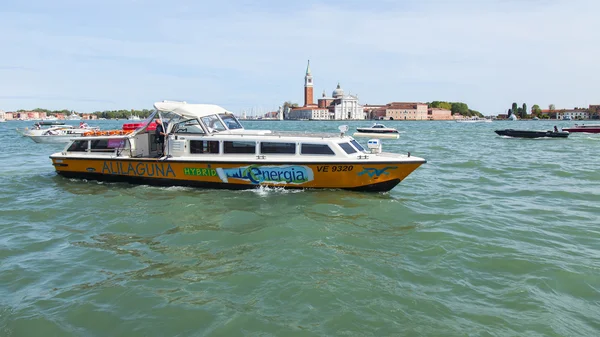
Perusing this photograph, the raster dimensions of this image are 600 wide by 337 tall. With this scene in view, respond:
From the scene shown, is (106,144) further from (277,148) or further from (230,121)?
(277,148)

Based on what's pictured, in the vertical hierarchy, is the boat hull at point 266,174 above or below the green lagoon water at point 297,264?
above

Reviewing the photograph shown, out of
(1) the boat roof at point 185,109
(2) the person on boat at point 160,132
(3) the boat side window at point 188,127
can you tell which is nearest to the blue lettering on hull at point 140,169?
(2) the person on boat at point 160,132

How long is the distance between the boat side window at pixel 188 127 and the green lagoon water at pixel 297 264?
6.93 ft

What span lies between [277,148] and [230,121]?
3180 mm

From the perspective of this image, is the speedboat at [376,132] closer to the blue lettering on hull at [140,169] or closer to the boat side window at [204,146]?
the boat side window at [204,146]

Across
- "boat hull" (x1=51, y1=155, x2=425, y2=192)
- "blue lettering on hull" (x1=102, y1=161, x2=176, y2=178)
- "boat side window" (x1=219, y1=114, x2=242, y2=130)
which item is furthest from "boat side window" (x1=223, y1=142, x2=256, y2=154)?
"blue lettering on hull" (x1=102, y1=161, x2=176, y2=178)

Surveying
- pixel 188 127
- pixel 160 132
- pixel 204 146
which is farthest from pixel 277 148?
pixel 160 132

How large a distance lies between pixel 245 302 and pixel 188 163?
8.40 metres

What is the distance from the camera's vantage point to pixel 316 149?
43.6 ft

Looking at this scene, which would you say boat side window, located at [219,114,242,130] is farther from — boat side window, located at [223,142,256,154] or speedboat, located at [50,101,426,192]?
boat side window, located at [223,142,256,154]

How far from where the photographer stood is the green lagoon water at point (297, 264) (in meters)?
5.77

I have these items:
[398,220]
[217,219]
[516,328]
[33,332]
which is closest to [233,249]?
[217,219]

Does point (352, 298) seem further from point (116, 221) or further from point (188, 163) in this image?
point (188, 163)

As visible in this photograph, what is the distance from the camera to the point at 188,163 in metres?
13.9
